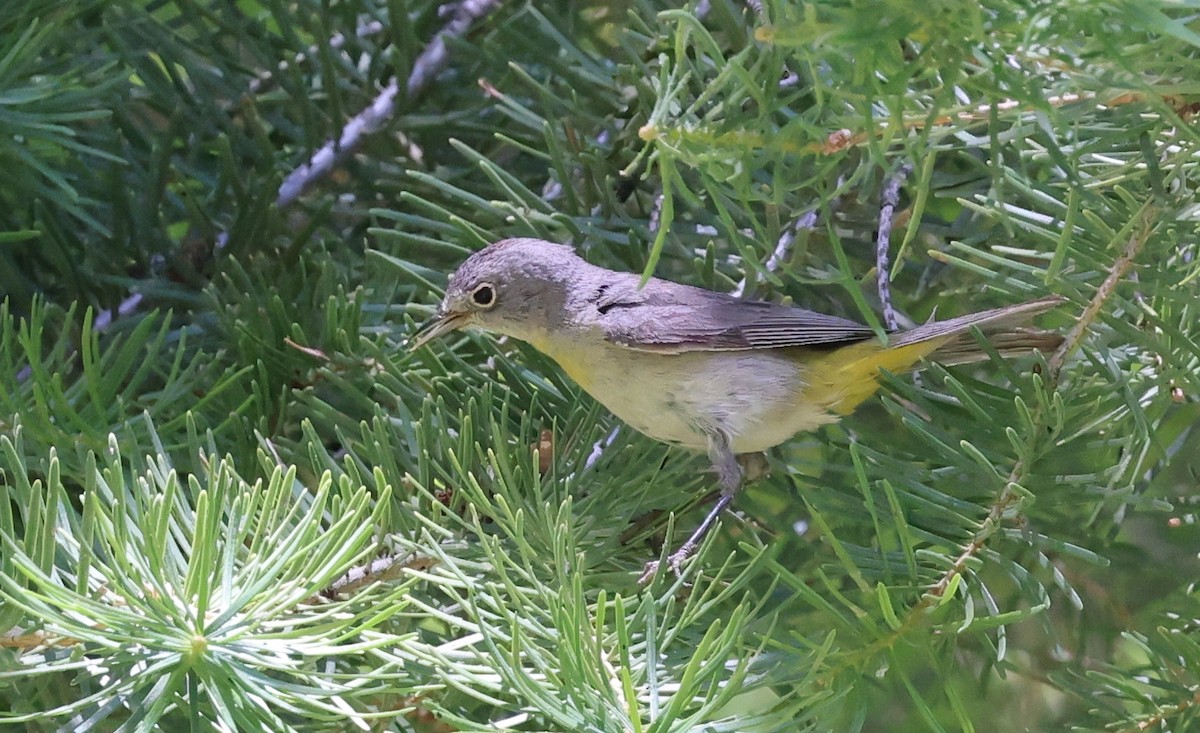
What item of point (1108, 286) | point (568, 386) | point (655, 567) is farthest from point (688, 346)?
point (1108, 286)

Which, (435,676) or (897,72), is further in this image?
(435,676)

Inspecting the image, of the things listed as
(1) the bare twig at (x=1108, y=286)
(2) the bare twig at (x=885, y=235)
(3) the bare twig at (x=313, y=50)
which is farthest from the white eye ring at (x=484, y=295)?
(1) the bare twig at (x=1108, y=286)

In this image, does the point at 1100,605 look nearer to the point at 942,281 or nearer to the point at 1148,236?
the point at 942,281

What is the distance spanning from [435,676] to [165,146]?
905 millimetres

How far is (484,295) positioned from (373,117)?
318 mm

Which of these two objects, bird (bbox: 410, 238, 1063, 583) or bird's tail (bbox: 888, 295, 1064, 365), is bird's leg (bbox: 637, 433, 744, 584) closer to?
bird (bbox: 410, 238, 1063, 583)

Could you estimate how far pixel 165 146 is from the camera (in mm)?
1434

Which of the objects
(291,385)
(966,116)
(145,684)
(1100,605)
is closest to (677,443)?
(291,385)

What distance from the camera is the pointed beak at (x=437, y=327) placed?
137 cm

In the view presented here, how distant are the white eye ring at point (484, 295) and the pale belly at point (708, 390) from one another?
0.14 m

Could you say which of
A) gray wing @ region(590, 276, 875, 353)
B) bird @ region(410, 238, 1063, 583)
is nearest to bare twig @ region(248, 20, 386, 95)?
bird @ region(410, 238, 1063, 583)

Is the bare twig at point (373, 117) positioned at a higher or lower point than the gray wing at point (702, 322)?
higher

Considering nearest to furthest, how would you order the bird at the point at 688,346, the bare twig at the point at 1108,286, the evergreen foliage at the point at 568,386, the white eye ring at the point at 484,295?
the evergreen foliage at the point at 568,386 → the bare twig at the point at 1108,286 → the bird at the point at 688,346 → the white eye ring at the point at 484,295

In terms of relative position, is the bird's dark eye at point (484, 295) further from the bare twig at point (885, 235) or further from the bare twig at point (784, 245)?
the bare twig at point (885, 235)
